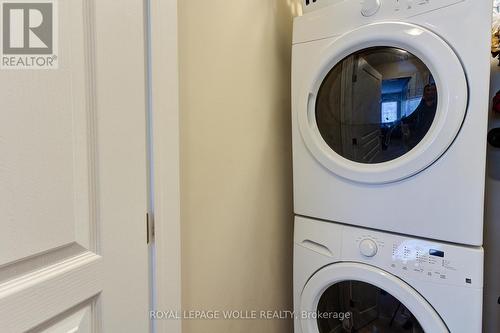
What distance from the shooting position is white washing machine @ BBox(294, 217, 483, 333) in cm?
82

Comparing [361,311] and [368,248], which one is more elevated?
[368,248]

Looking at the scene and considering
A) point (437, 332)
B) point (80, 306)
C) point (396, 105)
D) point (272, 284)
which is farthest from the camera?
point (272, 284)

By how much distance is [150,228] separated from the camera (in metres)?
0.68

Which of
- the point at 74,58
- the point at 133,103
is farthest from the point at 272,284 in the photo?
the point at 74,58

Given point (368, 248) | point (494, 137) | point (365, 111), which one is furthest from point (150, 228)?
point (494, 137)

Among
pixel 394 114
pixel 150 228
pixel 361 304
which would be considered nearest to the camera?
pixel 150 228

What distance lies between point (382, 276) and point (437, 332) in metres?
0.20

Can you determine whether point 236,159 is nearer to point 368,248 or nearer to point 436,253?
point 368,248

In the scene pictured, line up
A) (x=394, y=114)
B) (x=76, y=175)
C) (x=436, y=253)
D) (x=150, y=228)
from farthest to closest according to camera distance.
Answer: (x=394, y=114), (x=436, y=253), (x=150, y=228), (x=76, y=175)

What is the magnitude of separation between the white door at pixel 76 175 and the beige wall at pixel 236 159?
7.4 inches

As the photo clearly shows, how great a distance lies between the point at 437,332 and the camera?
831 mm

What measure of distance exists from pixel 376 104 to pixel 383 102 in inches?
1.0

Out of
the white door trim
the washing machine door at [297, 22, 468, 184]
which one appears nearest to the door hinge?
the white door trim

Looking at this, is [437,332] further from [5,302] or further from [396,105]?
[5,302]
